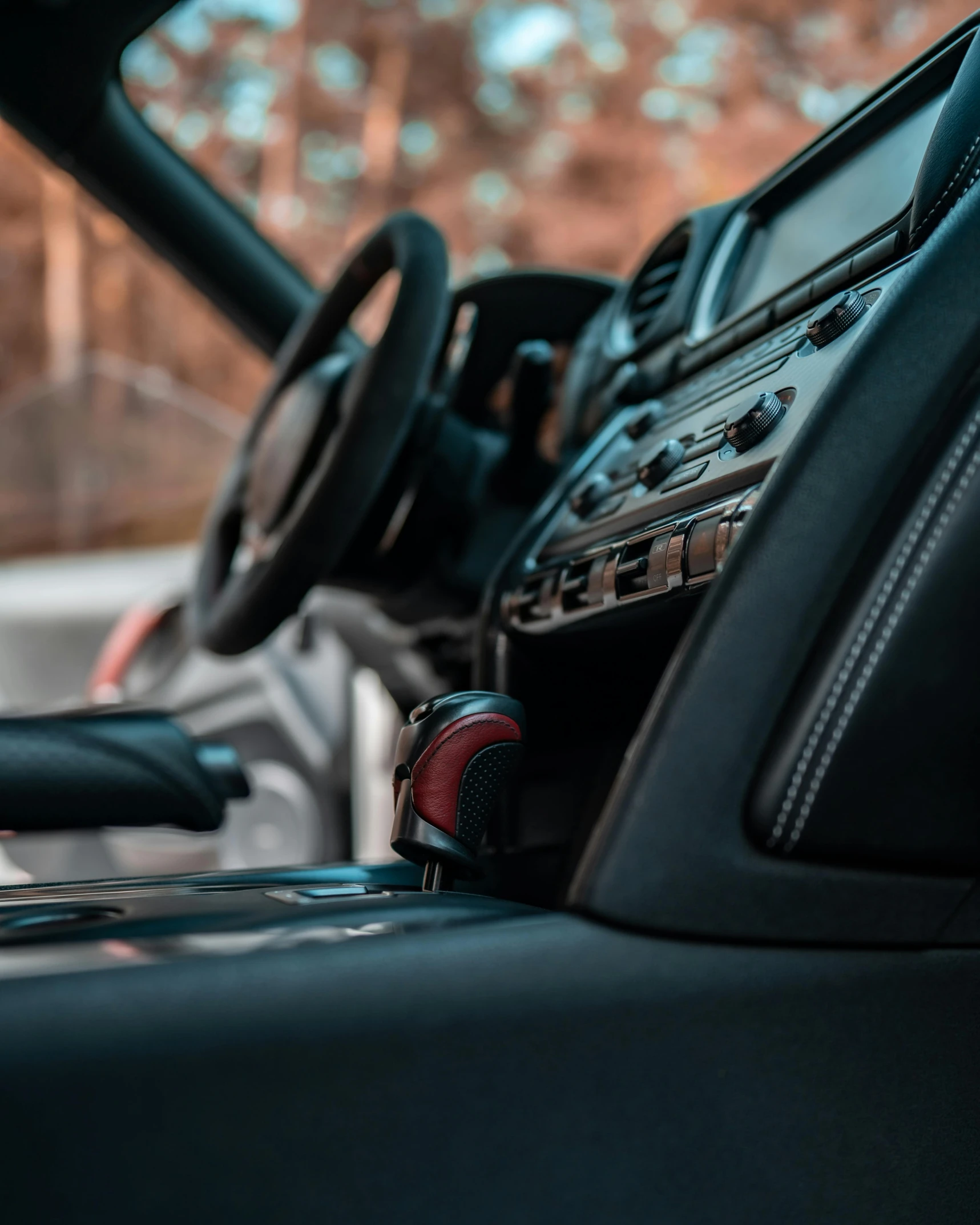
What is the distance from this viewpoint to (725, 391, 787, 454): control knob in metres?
0.92

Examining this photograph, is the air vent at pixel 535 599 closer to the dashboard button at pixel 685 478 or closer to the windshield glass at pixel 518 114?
the dashboard button at pixel 685 478

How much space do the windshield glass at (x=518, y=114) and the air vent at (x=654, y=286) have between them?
9.27m

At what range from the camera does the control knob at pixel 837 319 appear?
91 cm

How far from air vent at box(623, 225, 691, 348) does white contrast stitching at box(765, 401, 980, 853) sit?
841 mm

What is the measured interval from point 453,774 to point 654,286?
3.26 ft

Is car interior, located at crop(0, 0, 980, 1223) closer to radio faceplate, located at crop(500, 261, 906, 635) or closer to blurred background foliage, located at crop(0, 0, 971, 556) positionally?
radio faceplate, located at crop(500, 261, 906, 635)

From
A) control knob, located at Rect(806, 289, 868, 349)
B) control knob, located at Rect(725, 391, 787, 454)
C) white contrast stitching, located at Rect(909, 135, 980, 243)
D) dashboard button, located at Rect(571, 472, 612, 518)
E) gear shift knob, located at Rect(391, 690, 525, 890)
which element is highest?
white contrast stitching, located at Rect(909, 135, 980, 243)

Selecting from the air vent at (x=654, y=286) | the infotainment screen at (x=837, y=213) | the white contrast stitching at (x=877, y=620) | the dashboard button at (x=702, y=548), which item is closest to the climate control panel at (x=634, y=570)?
the dashboard button at (x=702, y=548)

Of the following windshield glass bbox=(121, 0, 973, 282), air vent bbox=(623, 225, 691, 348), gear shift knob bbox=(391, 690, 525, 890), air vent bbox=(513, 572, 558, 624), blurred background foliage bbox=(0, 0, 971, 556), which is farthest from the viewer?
windshield glass bbox=(121, 0, 973, 282)

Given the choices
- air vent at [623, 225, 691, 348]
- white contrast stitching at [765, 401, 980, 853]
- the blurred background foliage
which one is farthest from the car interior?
the blurred background foliage

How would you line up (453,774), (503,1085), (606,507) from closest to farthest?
1. (503,1085)
2. (453,774)
3. (606,507)

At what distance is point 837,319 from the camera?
918 millimetres

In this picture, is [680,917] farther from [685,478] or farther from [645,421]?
[645,421]

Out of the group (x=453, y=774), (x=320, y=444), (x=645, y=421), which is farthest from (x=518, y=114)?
(x=453, y=774)
